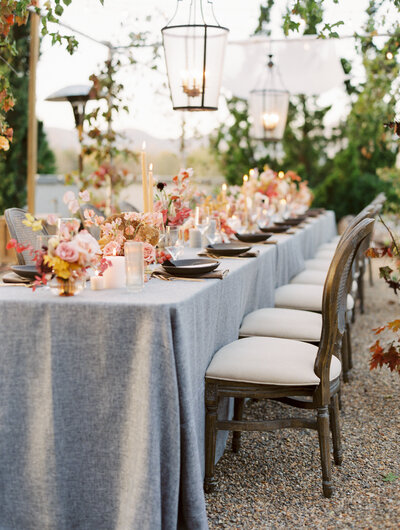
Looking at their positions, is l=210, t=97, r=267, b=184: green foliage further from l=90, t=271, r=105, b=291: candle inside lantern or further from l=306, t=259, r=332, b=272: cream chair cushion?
l=90, t=271, r=105, b=291: candle inside lantern

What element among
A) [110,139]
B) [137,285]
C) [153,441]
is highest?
[110,139]

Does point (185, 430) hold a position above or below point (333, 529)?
above

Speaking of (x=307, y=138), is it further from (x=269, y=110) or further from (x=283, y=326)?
(x=283, y=326)

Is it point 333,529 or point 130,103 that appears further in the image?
point 130,103

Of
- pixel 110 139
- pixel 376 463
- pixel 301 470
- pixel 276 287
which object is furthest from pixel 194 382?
pixel 110 139

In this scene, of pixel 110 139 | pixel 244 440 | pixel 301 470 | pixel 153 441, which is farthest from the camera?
pixel 110 139

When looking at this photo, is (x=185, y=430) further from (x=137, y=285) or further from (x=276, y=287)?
(x=276, y=287)

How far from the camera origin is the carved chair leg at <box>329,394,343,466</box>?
262 centimetres

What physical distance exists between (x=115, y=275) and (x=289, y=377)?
2.22 ft

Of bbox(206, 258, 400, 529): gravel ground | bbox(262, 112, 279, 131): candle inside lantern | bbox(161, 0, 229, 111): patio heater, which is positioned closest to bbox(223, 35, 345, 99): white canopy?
bbox(262, 112, 279, 131): candle inside lantern

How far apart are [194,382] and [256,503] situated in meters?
0.55

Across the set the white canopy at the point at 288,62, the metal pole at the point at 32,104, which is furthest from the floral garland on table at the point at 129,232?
the white canopy at the point at 288,62

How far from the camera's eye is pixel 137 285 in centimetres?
213

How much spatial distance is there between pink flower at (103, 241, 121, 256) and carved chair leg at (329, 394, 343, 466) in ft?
3.32
